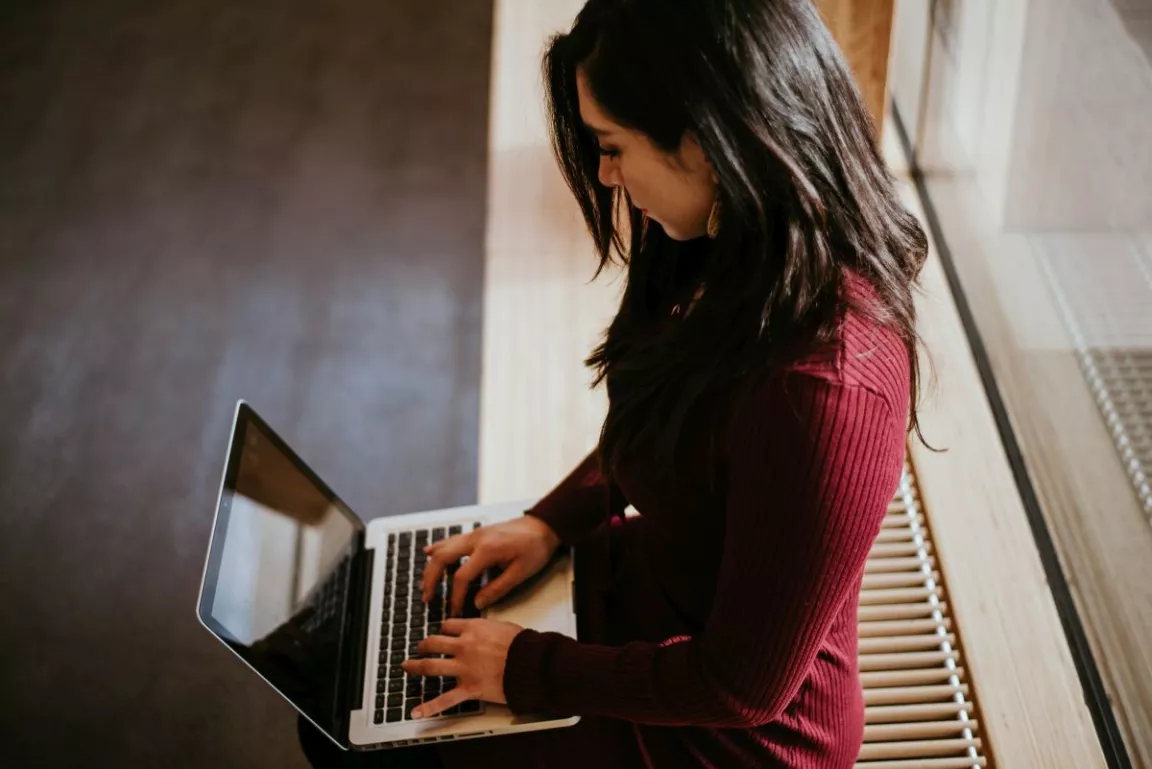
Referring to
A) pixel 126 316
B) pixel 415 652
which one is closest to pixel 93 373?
pixel 126 316

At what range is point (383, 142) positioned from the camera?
2.26 meters

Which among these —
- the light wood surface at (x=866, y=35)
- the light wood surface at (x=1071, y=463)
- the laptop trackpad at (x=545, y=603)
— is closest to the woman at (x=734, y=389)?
the laptop trackpad at (x=545, y=603)

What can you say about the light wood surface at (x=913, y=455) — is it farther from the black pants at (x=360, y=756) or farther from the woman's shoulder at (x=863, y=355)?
the black pants at (x=360, y=756)

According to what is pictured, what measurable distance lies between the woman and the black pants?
0.04m

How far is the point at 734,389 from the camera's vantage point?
2.47 feet

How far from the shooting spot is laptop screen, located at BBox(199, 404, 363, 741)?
0.96m

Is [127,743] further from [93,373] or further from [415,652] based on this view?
[93,373]

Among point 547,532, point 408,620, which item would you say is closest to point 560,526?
point 547,532

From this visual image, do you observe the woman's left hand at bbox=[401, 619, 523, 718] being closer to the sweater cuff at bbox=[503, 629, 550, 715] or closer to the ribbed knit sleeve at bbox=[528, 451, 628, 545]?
the sweater cuff at bbox=[503, 629, 550, 715]

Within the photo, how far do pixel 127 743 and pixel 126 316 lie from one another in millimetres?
914

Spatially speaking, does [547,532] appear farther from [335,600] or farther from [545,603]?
[335,600]

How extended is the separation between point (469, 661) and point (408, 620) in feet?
0.62

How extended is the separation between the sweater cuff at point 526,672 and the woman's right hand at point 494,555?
16cm

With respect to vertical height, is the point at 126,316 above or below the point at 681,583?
below
